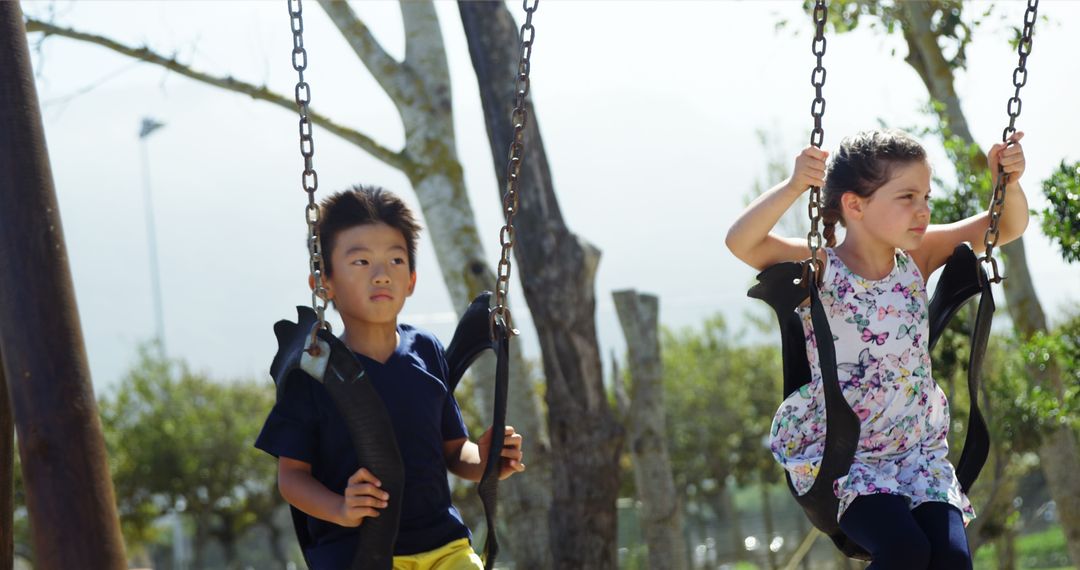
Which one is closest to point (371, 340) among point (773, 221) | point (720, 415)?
point (773, 221)

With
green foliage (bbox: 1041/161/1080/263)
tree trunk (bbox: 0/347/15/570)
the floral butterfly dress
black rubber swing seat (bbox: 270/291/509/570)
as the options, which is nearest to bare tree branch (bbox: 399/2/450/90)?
green foliage (bbox: 1041/161/1080/263)

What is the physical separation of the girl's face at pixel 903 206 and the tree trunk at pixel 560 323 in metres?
4.25

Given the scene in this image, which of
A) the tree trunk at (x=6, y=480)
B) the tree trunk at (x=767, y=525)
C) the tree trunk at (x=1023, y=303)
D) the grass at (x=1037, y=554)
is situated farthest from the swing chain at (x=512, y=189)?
the tree trunk at (x=767, y=525)

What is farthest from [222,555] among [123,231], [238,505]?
[123,231]

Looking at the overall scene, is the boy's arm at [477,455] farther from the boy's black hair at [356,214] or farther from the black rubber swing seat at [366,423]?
the boy's black hair at [356,214]

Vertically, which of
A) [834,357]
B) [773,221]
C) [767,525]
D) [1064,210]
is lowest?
[767,525]

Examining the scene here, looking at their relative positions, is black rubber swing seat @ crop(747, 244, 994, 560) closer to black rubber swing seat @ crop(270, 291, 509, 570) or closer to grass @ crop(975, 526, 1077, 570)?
black rubber swing seat @ crop(270, 291, 509, 570)

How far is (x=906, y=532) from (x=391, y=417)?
1.29 m

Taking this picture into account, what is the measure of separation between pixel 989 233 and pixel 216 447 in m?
26.4

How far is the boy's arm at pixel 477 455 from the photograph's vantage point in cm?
329

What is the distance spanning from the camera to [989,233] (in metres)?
3.40

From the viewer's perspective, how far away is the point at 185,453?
91.0 feet

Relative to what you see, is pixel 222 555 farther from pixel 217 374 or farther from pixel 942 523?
pixel 942 523

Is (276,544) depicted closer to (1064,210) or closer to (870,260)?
(1064,210)
